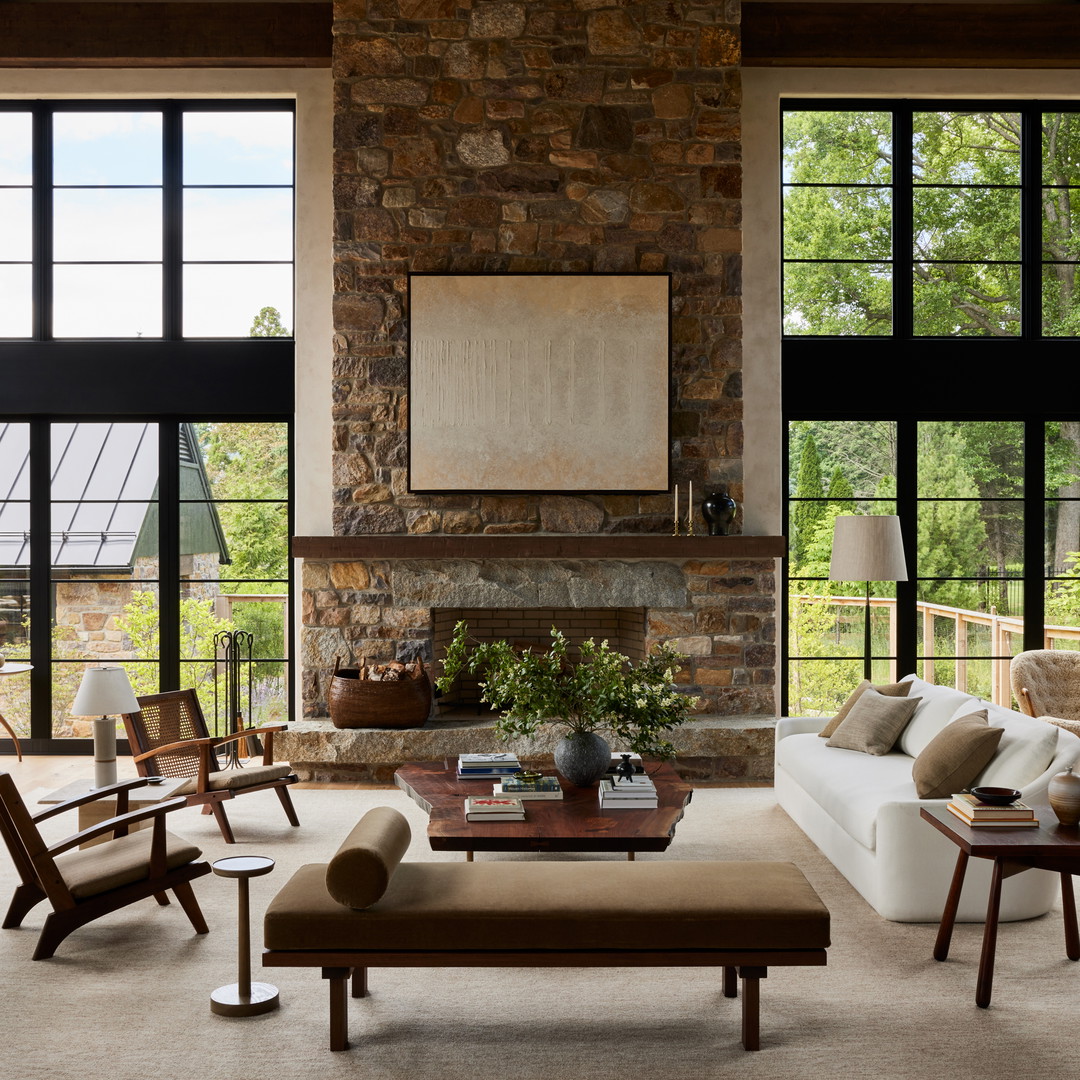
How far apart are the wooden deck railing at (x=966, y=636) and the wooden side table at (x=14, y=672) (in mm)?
5188

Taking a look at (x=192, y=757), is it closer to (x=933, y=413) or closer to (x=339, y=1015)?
(x=339, y=1015)

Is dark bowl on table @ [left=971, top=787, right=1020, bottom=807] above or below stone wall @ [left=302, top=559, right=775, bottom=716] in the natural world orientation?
below

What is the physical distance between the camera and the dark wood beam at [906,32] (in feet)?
22.8

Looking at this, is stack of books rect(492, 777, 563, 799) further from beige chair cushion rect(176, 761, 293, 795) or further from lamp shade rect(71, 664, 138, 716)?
lamp shade rect(71, 664, 138, 716)

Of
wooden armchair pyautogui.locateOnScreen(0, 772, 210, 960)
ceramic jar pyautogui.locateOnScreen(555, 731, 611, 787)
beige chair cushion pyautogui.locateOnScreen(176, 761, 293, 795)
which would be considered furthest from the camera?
beige chair cushion pyautogui.locateOnScreen(176, 761, 293, 795)

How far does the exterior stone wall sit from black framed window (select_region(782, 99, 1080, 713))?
0.74m

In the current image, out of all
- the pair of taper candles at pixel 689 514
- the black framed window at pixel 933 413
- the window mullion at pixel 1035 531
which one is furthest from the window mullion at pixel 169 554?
the window mullion at pixel 1035 531

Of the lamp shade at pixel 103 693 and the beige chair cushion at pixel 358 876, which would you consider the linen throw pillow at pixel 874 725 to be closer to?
the beige chair cushion at pixel 358 876

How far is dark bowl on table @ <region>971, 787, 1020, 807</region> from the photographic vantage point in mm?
3666

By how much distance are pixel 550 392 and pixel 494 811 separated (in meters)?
3.21

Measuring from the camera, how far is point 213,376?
7.25 m

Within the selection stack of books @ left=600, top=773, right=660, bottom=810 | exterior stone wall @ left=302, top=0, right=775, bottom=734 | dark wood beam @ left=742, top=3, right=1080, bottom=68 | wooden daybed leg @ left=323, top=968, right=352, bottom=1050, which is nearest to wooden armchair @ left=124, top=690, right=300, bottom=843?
exterior stone wall @ left=302, top=0, right=775, bottom=734

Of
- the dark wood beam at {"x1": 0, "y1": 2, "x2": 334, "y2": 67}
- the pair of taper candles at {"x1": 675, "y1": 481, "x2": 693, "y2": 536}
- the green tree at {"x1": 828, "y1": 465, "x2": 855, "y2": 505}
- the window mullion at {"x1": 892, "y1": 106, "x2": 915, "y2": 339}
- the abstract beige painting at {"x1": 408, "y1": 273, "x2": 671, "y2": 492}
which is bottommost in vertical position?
the pair of taper candles at {"x1": 675, "y1": 481, "x2": 693, "y2": 536}

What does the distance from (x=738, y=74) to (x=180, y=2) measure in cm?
363
